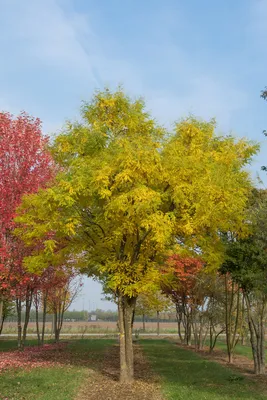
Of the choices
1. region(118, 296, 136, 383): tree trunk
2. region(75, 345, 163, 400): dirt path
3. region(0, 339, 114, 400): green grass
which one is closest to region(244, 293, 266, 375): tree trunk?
region(75, 345, 163, 400): dirt path

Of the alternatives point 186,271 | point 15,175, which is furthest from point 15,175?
point 186,271

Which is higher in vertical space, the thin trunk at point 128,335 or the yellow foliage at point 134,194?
the yellow foliage at point 134,194

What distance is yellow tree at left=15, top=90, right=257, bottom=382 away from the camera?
49.6 ft

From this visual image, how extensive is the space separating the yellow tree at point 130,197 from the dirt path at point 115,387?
0.78 metres

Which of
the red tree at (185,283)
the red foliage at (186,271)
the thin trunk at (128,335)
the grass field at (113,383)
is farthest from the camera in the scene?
the red tree at (185,283)

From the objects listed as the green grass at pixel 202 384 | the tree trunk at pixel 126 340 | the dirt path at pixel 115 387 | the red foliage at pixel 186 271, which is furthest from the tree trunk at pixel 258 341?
the red foliage at pixel 186 271

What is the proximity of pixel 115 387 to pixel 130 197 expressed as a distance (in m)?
7.25

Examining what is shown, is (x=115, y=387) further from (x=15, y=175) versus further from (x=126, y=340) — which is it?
(x=15, y=175)

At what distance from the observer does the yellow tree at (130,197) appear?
15.1 meters

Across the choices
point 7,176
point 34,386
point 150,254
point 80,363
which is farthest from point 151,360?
point 7,176

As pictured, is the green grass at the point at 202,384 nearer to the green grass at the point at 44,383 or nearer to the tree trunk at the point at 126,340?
the tree trunk at the point at 126,340

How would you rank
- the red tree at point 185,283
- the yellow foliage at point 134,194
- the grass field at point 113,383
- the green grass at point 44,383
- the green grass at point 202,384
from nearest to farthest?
the green grass at point 44,383, the grass field at point 113,383, the green grass at point 202,384, the yellow foliage at point 134,194, the red tree at point 185,283

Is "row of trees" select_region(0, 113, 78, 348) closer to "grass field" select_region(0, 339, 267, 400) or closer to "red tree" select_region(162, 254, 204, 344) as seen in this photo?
"grass field" select_region(0, 339, 267, 400)

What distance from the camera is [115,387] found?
15.2 meters
